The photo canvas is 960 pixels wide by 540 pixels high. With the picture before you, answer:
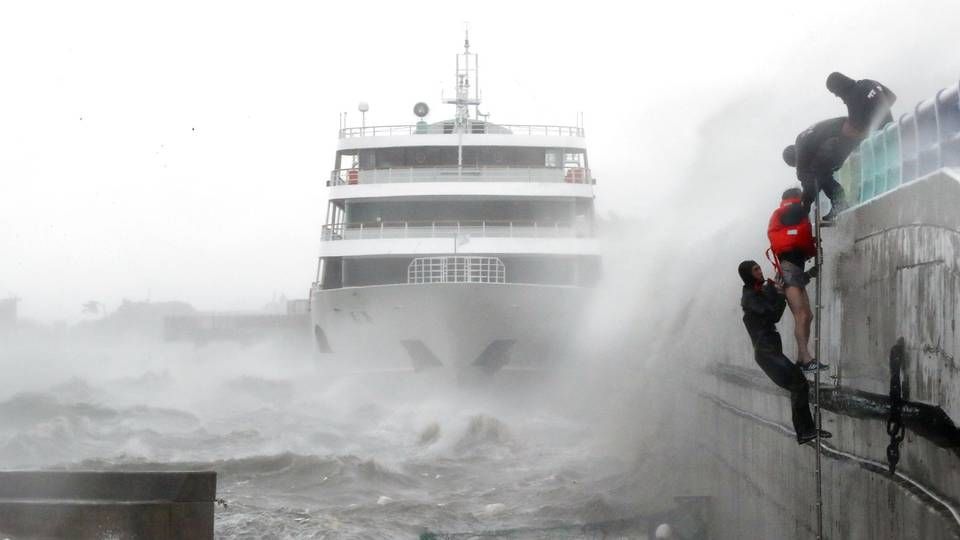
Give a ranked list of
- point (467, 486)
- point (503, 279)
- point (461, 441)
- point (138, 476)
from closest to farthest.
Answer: point (138, 476) → point (467, 486) → point (461, 441) → point (503, 279)

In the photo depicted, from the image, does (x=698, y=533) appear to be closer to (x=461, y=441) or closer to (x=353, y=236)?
(x=461, y=441)

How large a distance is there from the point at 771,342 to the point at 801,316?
0.27 metres

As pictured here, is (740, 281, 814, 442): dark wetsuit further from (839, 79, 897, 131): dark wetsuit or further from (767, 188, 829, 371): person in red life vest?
(839, 79, 897, 131): dark wetsuit

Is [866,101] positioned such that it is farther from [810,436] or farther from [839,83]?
[810,436]

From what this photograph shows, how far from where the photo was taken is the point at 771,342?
6.87 m

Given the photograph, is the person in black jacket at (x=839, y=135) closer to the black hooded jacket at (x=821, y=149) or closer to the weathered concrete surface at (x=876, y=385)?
the black hooded jacket at (x=821, y=149)

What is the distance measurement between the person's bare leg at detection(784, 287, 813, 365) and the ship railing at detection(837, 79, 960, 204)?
82cm

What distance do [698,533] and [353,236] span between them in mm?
15758

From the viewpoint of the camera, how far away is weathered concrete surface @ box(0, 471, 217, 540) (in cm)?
788

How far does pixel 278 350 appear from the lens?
58.6 m

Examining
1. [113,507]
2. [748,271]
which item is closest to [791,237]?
[748,271]

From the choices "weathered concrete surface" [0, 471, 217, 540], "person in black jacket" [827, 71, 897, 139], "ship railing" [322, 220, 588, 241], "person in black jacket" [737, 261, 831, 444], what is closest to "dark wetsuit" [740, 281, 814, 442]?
"person in black jacket" [737, 261, 831, 444]

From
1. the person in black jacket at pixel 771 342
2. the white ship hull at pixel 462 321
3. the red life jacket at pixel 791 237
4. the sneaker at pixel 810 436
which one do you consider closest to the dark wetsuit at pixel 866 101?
the red life jacket at pixel 791 237

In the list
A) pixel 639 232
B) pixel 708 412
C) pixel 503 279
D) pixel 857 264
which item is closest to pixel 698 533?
pixel 708 412
